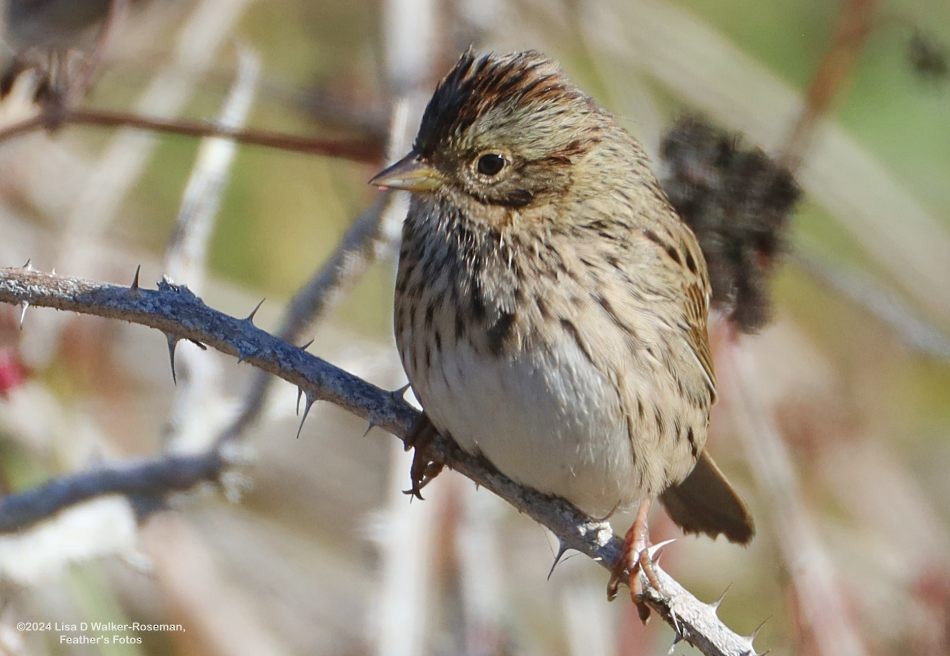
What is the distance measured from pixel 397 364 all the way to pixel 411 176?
1.26 m

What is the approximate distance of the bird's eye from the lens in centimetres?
299

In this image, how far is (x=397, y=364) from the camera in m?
4.11

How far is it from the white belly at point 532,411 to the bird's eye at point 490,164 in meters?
0.37

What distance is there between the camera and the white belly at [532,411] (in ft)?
9.39

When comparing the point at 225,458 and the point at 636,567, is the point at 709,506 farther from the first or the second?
the point at 225,458

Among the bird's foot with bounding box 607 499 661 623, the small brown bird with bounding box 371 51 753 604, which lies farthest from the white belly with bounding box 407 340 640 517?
the bird's foot with bounding box 607 499 661 623

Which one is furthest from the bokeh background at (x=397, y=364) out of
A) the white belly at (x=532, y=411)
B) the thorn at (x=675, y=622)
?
the thorn at (x=675, y=622)

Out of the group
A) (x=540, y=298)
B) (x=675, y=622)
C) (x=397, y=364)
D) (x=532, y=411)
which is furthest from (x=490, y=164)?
(x=397, y=364)

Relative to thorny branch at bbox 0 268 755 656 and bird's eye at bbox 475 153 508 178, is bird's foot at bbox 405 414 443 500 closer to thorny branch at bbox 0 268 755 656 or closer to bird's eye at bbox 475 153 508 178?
thorny branch at bbox 0 268 755 656

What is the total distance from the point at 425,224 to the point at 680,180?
1.99 ft

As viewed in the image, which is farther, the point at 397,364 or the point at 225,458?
the point at 397,364

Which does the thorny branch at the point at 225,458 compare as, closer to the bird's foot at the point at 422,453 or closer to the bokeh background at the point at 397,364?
the bird's foot at the point at 422,453

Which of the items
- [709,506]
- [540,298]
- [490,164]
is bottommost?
[709,506]

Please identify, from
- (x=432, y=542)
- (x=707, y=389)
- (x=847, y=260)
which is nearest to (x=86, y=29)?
(x=432, y=542)
